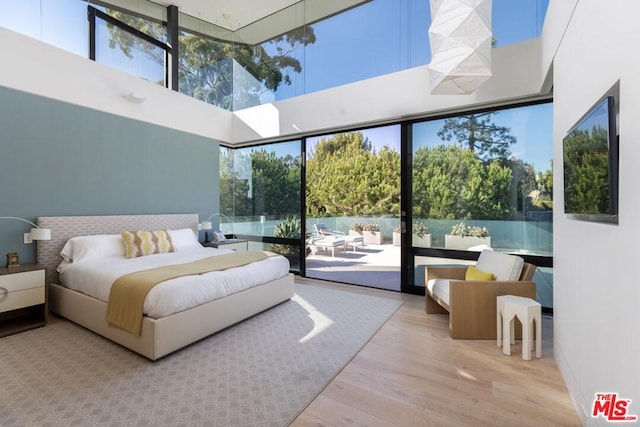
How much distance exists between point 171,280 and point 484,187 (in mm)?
3825

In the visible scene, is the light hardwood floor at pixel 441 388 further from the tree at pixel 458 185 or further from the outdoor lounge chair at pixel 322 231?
the outdoor lounge chair at pixel 322 231

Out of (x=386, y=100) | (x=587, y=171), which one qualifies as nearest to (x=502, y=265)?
(x=587, y=171)

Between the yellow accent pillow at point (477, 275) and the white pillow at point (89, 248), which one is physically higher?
the white pillow at point (89, 248)

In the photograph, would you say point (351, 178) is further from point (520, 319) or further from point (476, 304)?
point (520, 319)

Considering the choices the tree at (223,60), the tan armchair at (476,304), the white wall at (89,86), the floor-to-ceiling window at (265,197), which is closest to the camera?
the tan armchair at (476,304)

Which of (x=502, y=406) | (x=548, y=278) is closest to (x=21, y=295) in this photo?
(x=502, y=406)

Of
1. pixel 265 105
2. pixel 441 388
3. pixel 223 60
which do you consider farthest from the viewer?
pixel 223 60

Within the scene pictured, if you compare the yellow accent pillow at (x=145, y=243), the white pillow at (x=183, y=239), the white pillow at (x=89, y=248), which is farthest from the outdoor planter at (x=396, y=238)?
the white pillow at (x=89, y=248)

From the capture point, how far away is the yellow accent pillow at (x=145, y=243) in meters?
3.87

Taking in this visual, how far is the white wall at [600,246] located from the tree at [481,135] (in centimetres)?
134

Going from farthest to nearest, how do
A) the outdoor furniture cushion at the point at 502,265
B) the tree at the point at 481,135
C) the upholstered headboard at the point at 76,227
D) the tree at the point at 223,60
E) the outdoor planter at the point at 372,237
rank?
the tree at the point at 223,60 < the outdoor planter at the point at 372,237 < the tree at the point at 481,135 < the upholstered headboard at the point at 76,227 < the outdoor furniture cushion at the point at 502,265

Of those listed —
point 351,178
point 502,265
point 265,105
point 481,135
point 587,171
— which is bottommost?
point 502,265

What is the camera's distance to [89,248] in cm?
363

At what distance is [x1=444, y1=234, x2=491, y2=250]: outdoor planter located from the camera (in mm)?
3945
